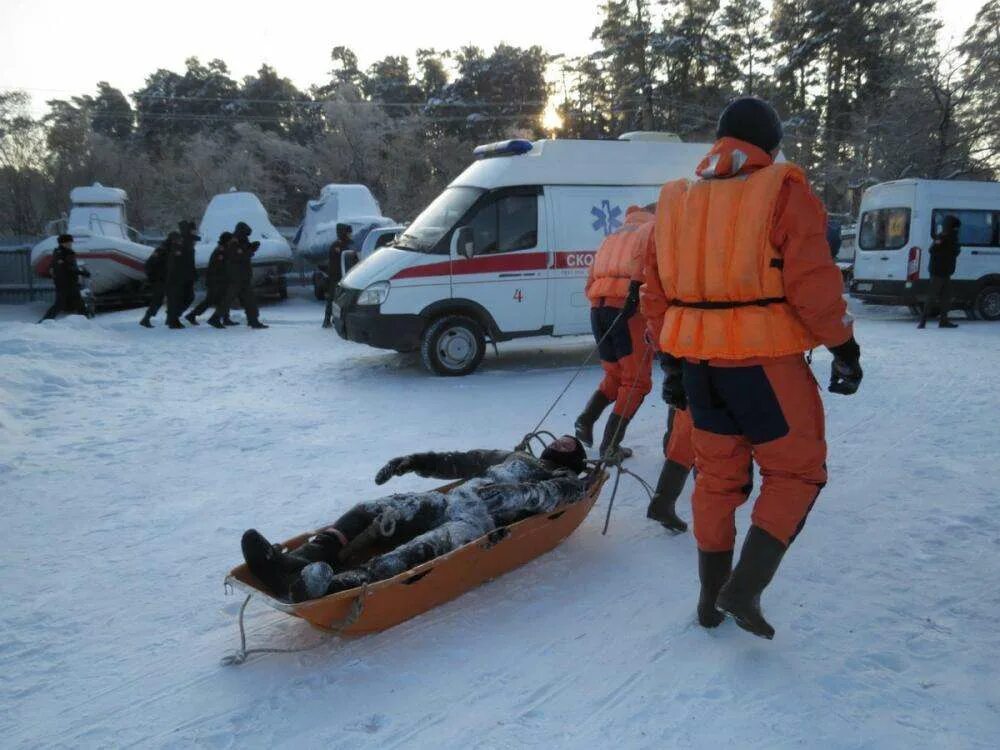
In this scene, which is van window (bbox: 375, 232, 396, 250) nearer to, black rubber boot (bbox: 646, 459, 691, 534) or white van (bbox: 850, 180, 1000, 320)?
white van (bbox: 850, 180, 1000, 320)

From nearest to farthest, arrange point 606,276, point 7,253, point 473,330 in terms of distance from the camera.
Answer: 1. point 606,276
2. point 473,330
3. point 7,253

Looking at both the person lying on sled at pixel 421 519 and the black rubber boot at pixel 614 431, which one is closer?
the person lying on sled at pixel 421 519

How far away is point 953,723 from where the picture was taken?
8.70ft

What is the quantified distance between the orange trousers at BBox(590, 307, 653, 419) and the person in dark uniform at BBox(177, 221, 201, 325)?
10045 millimetres

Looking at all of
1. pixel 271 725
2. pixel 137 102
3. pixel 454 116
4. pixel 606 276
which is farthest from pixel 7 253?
pixel 137 102

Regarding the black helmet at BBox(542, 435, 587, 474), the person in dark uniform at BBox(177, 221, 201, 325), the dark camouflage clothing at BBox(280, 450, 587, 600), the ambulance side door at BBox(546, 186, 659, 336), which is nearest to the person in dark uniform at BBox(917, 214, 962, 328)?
the ambulance side door at BBox(546, 186, 659, 336)

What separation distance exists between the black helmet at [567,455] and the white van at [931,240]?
41.5 ft

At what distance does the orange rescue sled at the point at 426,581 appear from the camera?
9.56 feet

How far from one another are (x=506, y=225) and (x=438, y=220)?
81cm

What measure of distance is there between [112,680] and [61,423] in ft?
14.9

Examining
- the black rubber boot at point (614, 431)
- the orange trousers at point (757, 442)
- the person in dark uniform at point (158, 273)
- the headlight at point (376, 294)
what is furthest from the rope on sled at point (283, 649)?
the person in dark uniform at point (158, 273)

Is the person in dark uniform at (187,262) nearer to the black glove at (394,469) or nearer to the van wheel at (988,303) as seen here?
the black glove at (394,469)

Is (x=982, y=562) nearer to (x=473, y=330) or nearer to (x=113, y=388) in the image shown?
(x=473, y=330)

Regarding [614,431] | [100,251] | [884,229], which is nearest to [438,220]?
[614,431]
